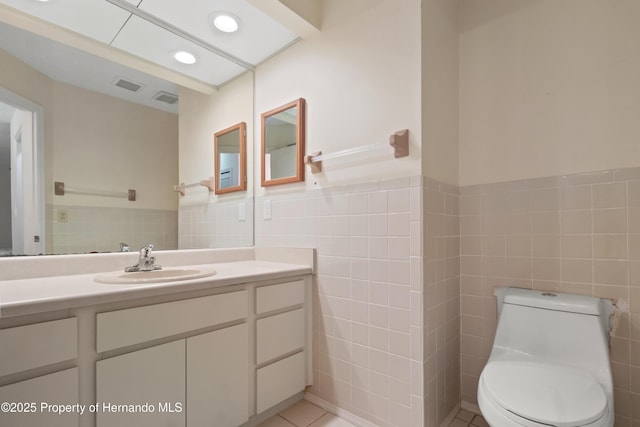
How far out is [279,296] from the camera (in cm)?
156

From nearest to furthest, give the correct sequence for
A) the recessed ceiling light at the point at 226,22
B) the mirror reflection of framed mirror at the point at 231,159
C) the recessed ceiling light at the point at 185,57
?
1. the recessed ceiling light at the point at 226,22
2. the recessed ceiling light at the point at 185,57
3. the mirror reflection of framed mirror at the point at 231,159

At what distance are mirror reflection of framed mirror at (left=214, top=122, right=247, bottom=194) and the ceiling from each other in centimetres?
36


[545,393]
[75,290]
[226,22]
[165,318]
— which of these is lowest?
[545,393]

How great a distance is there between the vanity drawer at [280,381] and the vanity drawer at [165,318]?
36 centimetres

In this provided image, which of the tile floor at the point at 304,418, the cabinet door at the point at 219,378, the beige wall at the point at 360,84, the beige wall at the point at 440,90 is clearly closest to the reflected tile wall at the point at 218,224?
the beige wall at the point at 360,84

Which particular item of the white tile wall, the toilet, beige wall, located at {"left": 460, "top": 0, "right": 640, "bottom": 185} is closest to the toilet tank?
the toilet

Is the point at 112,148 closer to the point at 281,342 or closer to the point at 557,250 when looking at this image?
the point at 281,342

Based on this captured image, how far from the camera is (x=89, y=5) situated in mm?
1534

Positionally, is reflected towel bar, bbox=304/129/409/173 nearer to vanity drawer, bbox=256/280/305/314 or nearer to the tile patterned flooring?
vanity drawer, bbox=256/280/305/314

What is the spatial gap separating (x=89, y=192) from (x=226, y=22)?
4.07 feet

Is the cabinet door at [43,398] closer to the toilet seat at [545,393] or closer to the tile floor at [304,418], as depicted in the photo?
the tile floor at [304,418]

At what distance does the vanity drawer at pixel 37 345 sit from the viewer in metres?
0.83

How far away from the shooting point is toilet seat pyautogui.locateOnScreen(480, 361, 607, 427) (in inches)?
34.8

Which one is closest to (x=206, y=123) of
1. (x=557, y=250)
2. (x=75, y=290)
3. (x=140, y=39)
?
(x=140, y=39)
